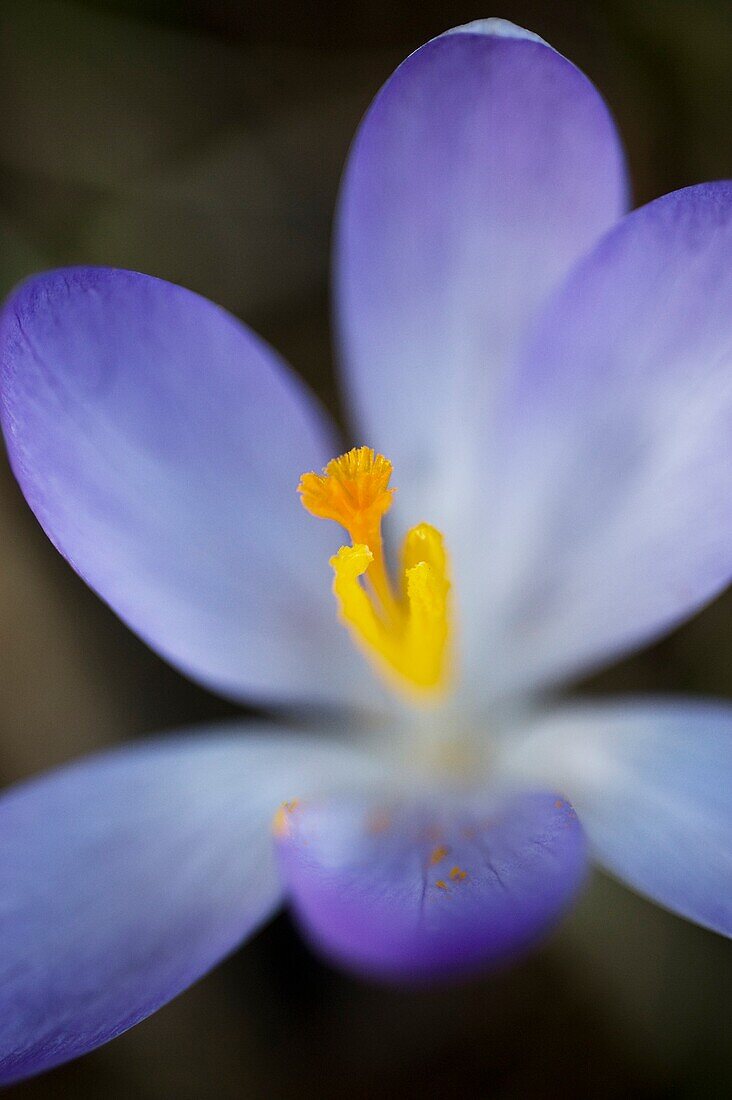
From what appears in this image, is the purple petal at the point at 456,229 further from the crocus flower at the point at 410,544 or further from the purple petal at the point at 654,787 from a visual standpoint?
the purple petal at the point at 654,787

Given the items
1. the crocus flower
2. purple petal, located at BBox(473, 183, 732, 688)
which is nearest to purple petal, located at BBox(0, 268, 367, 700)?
the crocus flower

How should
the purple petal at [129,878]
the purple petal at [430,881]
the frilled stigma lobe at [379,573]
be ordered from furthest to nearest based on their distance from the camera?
1. the frilled stigma lobe at [379,573]
2. the purple petal at [129,878]
3. the purple petal at [430,881]

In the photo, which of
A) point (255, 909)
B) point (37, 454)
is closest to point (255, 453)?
point (37, 454)

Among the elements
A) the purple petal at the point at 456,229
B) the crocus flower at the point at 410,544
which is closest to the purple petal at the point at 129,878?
the crocus flower at the point at 410,544

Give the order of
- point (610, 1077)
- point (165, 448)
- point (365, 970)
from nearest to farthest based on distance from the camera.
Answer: point (365, 970)
point (165, 448)
point (610, 1077)

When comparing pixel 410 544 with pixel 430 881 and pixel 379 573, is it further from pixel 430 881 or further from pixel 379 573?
pixel 430 881

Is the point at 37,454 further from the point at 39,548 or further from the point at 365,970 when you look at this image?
the point at 39,548
